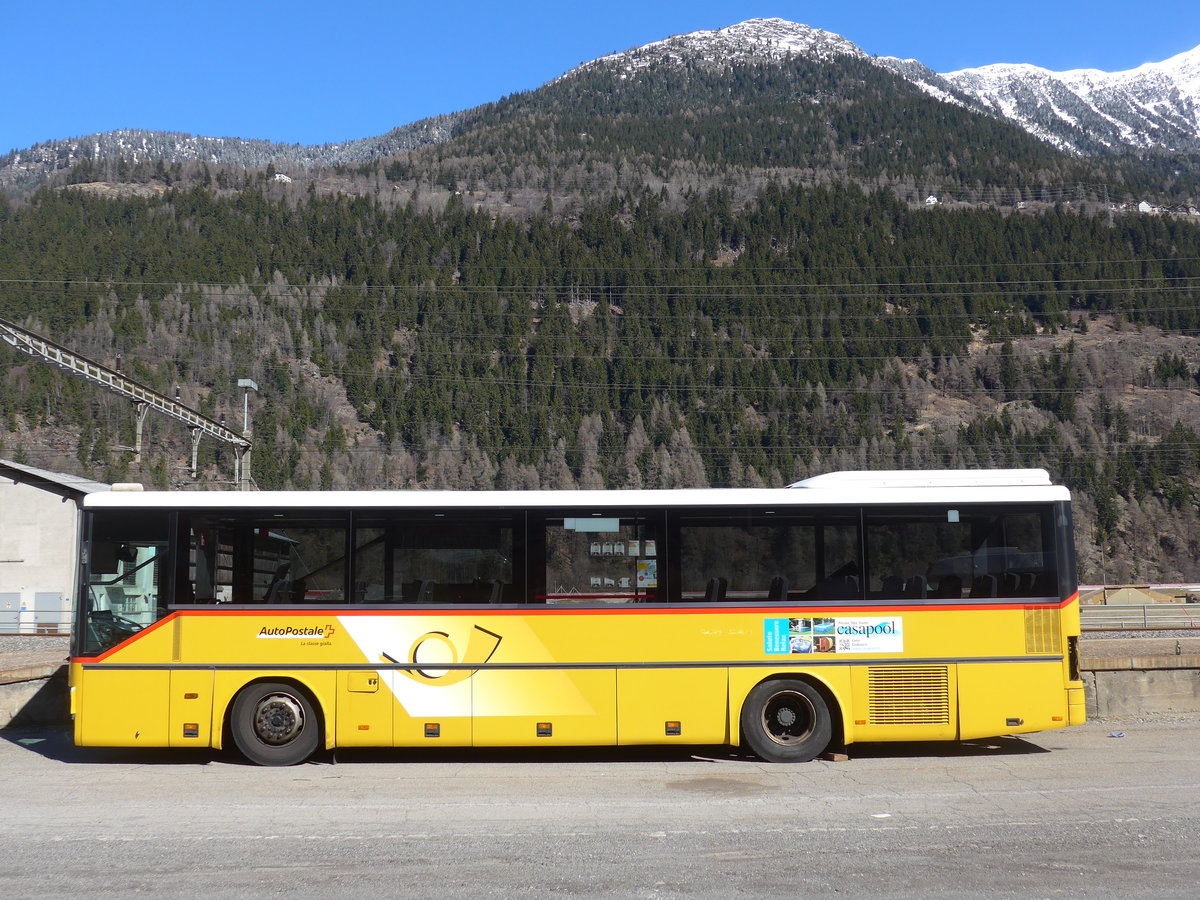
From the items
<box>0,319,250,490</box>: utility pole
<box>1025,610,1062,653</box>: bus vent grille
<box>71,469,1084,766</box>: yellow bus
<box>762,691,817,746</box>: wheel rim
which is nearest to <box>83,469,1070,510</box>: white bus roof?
<box>71,469,1084,766</box>: yellow bus

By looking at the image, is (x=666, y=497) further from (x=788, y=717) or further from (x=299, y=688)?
(x=299, y=688)

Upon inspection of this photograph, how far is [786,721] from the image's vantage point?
11.7m

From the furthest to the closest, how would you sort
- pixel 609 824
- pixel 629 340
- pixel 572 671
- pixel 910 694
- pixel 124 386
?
pixel 629 340 → pixel 124 386 → pixel 910 694 → pixel 572 671 → pixel 609 824

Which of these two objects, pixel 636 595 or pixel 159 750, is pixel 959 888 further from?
pixel 159 750

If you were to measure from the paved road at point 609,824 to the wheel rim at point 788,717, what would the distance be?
411mm

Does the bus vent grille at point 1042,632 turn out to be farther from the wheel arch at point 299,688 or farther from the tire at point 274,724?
the tire at point 274,724

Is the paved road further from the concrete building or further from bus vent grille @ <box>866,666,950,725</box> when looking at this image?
the concrete building

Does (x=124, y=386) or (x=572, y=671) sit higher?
(x=124, y=386)

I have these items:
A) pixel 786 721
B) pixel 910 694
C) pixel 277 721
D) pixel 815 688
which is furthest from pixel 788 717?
pixel 277 721

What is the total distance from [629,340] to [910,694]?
355 feet

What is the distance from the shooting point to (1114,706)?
14.6 m

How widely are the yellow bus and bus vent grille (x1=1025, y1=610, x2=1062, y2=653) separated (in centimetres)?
2

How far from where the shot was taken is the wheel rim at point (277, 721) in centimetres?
1153

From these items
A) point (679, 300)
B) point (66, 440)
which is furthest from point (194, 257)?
point (679, 300)
